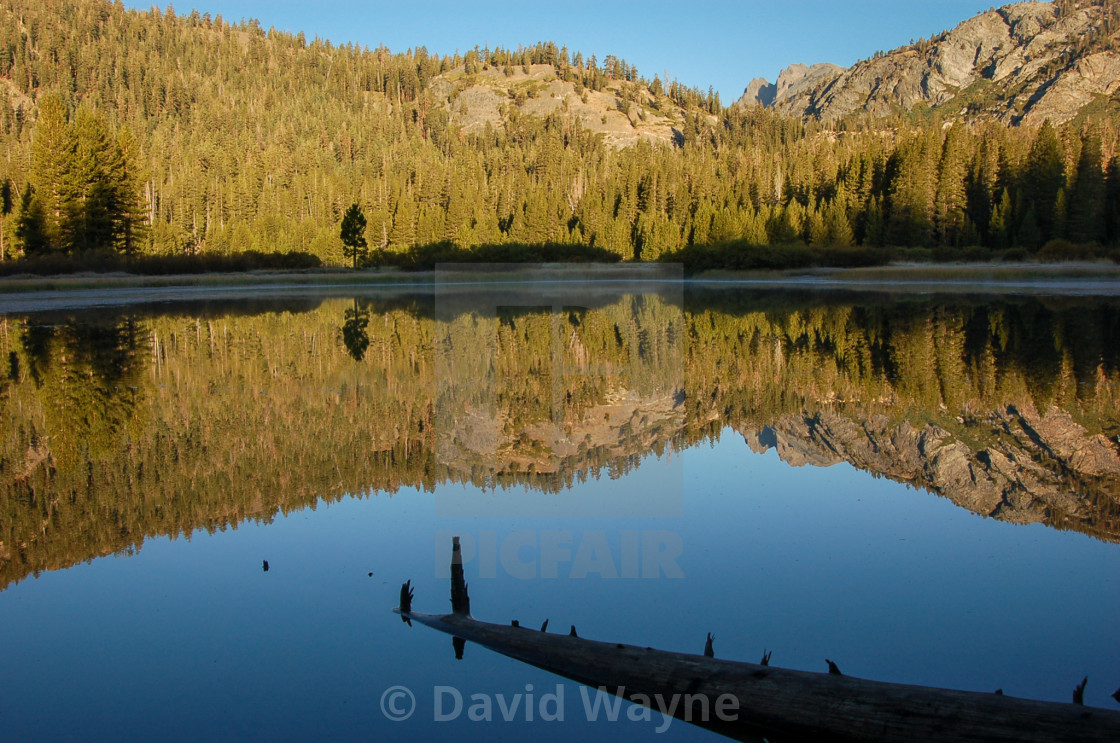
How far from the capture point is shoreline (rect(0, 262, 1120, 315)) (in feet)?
132

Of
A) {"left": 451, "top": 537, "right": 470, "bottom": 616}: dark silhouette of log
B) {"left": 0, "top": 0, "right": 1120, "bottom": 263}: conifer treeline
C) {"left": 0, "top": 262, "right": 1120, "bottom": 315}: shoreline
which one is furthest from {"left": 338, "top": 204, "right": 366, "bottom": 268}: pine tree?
{"left": 451, "top": 537, "right": 470, "bottom": 616}: dark silhouette of log

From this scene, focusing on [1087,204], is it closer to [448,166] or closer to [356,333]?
[356,333]

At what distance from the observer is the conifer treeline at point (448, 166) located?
2653 inches

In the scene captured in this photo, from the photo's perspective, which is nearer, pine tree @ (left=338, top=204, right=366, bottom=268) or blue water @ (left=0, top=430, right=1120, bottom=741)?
blue water @ (left=0, top=430, right=1120, bottom=741)

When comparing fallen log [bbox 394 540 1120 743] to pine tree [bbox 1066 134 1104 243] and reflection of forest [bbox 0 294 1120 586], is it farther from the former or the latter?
pine tree [bbox 1066 134 1104 243]

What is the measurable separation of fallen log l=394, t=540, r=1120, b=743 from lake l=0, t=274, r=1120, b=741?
0.16 m

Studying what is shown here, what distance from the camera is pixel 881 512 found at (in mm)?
8102

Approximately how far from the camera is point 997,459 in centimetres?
968

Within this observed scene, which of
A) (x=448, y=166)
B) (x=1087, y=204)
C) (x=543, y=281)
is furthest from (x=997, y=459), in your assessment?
(x=448, y=166)

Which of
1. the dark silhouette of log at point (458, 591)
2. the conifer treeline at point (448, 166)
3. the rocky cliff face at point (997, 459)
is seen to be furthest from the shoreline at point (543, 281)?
the dark silhouette of log at point (458, 591)

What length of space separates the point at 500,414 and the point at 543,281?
4944cm

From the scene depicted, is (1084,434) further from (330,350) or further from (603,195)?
(603,195)

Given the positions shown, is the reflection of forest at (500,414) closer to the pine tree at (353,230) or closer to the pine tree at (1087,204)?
the pine tree at (353,230)

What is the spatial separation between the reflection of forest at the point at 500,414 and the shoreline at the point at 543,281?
18647mm
